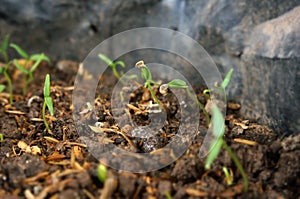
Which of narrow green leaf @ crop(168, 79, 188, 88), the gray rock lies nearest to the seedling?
narrow green leaf @ crop(168, 79, 188, 88)

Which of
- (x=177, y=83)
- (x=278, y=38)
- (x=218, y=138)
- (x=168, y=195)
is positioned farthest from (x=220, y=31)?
(x=168, y=195)

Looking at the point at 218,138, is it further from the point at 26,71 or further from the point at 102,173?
the point at 26,71

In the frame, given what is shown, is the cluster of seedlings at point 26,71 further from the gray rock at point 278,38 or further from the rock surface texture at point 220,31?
the gray rock at point 278,38

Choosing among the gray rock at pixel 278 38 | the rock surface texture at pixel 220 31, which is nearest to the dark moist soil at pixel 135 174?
the rock surface texture at pixel 220 31

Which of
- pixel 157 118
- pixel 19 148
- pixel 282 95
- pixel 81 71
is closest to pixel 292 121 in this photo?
pixel 282 95

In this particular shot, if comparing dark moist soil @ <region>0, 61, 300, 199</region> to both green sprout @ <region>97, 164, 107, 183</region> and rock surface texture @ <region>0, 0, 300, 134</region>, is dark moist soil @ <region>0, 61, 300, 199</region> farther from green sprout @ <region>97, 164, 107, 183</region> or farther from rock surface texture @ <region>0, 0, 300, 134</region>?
rock surface texture @ <region>0, 0, 300, 134</region>
